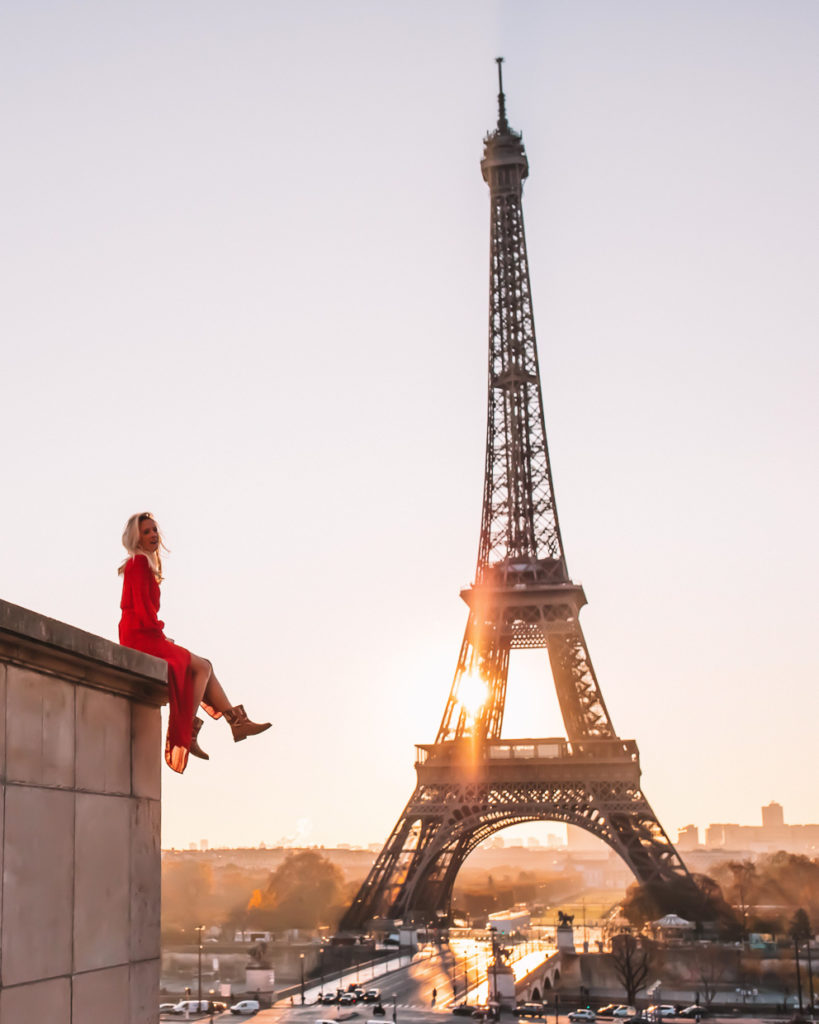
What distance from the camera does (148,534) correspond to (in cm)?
896

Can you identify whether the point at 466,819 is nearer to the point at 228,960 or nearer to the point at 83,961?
the point at 228,960

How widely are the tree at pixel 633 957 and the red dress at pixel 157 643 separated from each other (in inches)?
2475

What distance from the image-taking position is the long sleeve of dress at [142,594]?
888 centimetres

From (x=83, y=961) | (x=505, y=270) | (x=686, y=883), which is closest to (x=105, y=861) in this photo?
(x=83, y=961)

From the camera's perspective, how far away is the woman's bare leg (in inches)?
351

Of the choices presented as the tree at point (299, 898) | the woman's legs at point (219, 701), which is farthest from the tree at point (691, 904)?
the woman's legs at point (219, 701)

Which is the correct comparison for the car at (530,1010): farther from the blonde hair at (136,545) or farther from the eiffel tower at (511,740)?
the blonde hair at (136,545)

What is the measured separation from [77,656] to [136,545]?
1691 millimetres

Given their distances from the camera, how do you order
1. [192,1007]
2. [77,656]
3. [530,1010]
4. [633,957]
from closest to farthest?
[77,656] < [530,1010] < [192,1007] < [633,957]

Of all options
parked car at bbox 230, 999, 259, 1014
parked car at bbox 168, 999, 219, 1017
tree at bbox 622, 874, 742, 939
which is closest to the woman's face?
parked car at bbox 230, 999, 259, 1014

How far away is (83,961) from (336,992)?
5624 cm

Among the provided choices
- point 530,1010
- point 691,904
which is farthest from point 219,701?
point 691,904

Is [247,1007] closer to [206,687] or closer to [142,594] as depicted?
[206,687]

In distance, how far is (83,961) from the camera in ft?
23.9
